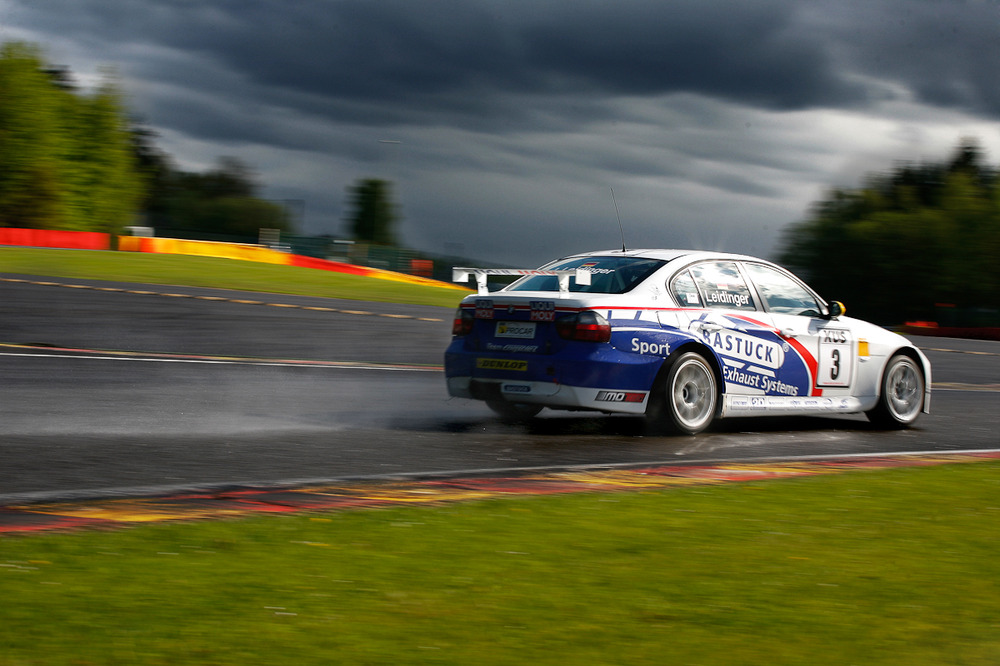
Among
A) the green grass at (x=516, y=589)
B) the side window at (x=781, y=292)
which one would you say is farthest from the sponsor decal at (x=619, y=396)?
the green grass at (x=516, y=589)

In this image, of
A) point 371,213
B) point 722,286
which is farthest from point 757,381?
point 371,213

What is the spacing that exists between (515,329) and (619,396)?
3.31ft

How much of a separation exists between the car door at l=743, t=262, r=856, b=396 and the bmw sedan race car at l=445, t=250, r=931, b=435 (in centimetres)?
1

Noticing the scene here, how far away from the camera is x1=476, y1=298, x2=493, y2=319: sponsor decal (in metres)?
9.39

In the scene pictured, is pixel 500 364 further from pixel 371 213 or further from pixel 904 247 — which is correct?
pixel 371 213

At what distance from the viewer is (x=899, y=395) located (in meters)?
11.1

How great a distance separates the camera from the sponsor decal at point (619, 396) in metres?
8.77

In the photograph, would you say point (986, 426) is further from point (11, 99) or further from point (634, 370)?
point (11, 99)

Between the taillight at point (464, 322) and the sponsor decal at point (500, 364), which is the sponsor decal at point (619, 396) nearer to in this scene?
the sponsor decal at point (500, 364)

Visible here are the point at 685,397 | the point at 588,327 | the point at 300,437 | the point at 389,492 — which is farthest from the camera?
the point at 685,397

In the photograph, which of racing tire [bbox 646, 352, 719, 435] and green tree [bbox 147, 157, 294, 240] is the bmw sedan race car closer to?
racing tire [bbox 646, 352, 719, 435]

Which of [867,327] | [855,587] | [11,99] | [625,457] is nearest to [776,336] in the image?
[867,327]

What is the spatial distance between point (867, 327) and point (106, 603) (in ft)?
28.6

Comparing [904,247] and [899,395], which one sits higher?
[904,247]
